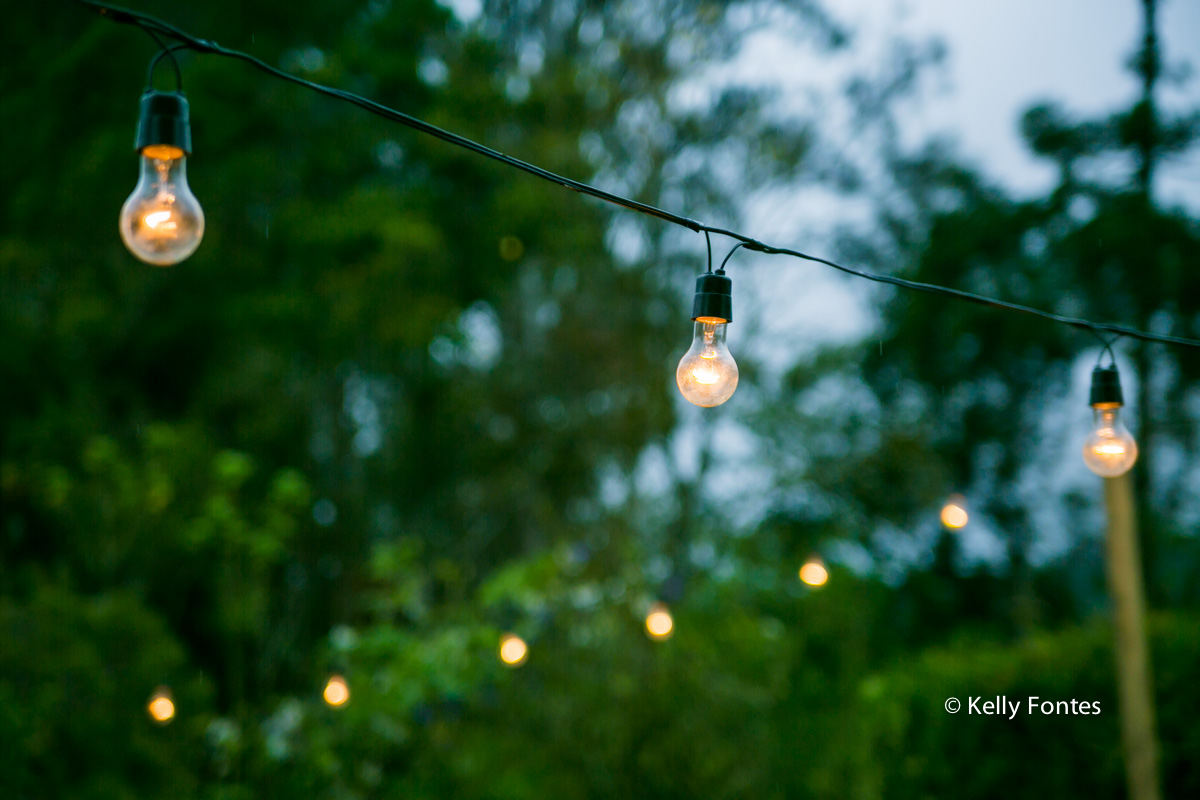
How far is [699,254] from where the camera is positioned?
27.1 feet

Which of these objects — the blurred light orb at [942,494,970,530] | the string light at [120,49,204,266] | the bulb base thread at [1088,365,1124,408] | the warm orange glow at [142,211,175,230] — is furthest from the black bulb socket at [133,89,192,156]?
the blurred light orb at [942,494,970,530]

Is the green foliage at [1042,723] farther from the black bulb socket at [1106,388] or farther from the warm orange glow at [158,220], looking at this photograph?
the warm orange glow at [158,220]

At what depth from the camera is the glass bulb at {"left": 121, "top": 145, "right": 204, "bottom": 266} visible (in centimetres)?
143

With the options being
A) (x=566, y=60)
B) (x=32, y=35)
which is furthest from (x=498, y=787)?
A: (x=566, y=60)

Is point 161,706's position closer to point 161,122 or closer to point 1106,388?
point 161,122

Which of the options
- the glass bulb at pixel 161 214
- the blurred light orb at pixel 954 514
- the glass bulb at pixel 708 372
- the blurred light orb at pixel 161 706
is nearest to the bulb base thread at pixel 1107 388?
the blurred light orb at pixel 954 514

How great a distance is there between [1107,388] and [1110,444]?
16 centimetres

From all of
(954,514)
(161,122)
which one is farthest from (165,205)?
(954,514)

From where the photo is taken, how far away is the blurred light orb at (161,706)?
449 centimetres

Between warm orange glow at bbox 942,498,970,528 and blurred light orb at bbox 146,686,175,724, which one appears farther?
blurred light orb at bbox 146,686,175,724

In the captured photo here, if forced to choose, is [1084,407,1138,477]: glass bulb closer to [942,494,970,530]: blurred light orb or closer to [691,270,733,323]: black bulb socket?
[942,494,970,530]: blurred light orb

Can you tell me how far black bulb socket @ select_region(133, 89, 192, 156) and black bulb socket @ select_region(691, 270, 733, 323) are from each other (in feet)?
3.01

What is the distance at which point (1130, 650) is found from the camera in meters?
3.43

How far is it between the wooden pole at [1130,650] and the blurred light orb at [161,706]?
4359mm
